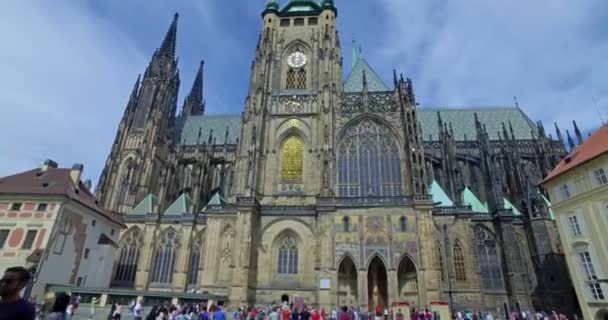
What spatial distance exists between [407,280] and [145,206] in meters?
25.9

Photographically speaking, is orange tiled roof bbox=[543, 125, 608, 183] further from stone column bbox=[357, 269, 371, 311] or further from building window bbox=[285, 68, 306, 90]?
building window bbox=[285, 68, 306, 90]

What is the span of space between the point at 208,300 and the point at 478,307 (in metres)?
19.2

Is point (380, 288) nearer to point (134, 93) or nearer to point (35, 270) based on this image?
point (35, 270)

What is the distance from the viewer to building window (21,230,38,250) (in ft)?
71.1

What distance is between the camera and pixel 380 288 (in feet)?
83.8

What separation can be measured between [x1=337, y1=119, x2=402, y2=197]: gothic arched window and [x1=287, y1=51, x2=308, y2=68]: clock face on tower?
959 cm

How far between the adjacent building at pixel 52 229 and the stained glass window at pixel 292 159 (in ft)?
50.2

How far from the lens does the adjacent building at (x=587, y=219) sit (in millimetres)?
19861

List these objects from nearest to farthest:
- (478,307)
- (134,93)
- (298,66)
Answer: (478,307)
(298,66)
(134,93)

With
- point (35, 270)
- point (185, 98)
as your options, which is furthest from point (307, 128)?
point (185, 98)

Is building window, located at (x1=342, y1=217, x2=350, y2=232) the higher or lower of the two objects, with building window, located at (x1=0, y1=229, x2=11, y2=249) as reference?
higher

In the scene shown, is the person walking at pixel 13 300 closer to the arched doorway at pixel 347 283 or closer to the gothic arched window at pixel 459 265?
the arched doorway at pixel 347 283

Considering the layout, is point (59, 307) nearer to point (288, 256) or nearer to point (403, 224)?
point (288, 256)

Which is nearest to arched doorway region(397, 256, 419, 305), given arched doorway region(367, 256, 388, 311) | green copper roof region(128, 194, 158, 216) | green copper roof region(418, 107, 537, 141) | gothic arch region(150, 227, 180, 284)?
arched doorway region(367, 256, 388, 311)
